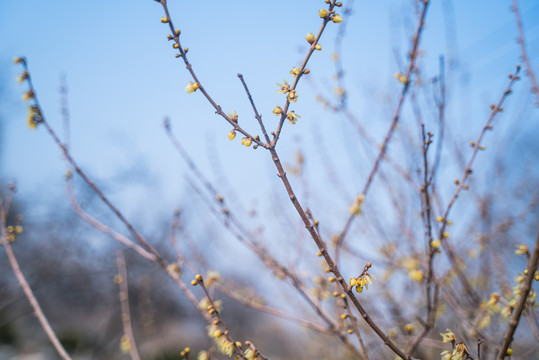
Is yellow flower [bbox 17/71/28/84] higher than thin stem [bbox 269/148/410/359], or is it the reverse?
yellow flower [bbox 17/71/28/84]

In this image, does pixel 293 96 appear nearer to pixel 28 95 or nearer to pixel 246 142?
pixel 246 142

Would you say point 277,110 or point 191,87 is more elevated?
point 191,87

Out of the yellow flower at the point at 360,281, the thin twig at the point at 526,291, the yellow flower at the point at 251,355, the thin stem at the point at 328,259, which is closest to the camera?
the thin twig at the point at 526,291

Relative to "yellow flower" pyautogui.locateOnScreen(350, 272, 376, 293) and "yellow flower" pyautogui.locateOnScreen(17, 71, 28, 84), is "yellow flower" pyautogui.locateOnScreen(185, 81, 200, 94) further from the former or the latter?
"yellow flower" pyautogui.locateOnScreen(17, 71, 28, 84)

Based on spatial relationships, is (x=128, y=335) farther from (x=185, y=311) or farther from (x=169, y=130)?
(x=185, y=311)

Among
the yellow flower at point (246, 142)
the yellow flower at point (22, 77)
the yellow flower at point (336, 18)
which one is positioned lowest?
the yellow flower at point (246, 142)

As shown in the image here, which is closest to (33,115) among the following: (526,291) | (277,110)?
(277,110)

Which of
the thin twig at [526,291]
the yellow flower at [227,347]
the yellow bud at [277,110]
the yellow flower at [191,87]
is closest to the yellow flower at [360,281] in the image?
the thin twig at [526,291]

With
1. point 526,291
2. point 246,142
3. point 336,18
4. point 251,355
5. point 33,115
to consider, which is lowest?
point 526,291

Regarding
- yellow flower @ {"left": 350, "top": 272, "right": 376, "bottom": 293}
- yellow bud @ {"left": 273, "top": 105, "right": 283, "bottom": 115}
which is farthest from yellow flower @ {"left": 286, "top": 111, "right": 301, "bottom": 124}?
yellow flower @ {"left": 350, "top": 272, "right": 376, "bottom": 293}

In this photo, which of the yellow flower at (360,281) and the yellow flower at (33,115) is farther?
the yellow flower at (33,115)

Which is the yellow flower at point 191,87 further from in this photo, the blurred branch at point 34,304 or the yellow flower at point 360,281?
the blurred branch at point 34,304

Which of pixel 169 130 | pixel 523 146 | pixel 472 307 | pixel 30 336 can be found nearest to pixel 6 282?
pixel 30 336

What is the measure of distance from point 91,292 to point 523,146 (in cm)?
1564
